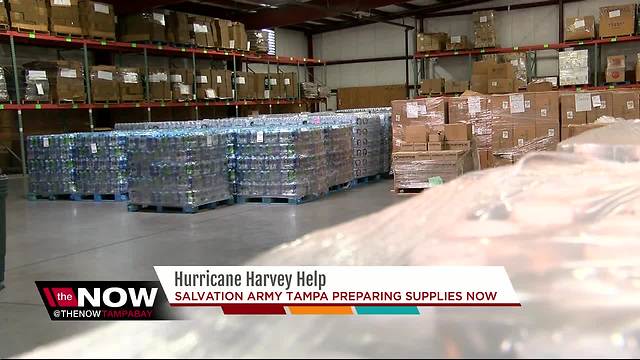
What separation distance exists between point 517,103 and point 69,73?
326 inches

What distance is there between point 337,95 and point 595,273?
21.7 m

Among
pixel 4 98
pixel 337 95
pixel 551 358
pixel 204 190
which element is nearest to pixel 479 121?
pixel 204 190

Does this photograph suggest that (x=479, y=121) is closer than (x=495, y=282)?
No

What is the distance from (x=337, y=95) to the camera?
75.5 feet

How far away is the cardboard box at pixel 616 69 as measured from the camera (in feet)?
50.8

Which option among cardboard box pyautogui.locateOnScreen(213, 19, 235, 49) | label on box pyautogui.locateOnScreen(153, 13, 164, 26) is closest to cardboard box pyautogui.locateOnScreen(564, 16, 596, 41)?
cardboard box pyautogui.locateOnScreen(213, 19, 235, 49)

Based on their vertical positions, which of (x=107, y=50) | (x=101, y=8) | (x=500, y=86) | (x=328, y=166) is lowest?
(x=328, y=166)

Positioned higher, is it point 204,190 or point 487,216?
point 487,216

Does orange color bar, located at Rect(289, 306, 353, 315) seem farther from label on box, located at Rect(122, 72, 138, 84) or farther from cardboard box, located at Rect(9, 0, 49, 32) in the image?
label on box, located at Rect(122, 72, 138, 84)

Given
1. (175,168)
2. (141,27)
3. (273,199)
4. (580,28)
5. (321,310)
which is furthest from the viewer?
(580,28)

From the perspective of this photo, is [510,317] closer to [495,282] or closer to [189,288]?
[495,282]

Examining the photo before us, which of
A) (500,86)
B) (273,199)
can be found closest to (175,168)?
(273,199)

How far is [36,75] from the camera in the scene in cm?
1152

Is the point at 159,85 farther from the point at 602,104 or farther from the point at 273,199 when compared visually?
the point at 602,104
